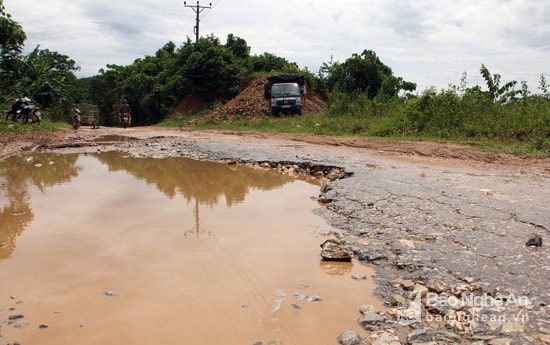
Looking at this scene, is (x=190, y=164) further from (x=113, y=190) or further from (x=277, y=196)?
(x=277, y=196)

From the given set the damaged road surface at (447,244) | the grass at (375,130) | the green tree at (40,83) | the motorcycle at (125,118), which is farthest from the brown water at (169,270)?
the green tree at (40,83)

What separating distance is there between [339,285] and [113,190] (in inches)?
161

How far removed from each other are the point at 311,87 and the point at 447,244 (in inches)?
870

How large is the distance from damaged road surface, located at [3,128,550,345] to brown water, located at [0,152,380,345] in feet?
0.72

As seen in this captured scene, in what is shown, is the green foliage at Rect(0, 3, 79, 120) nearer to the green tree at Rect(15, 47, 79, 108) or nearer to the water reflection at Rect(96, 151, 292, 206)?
the green tree at Rect(15, 47, 79, 108)

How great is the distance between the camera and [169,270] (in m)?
3.02

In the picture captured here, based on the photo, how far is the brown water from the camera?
2268 mm

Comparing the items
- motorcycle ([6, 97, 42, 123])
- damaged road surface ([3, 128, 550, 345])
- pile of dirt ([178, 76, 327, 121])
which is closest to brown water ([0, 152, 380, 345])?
damaged road surface ([3, 128, 550, 345])

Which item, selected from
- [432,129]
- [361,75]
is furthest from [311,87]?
[432,129]

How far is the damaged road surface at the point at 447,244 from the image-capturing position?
218 centimetres

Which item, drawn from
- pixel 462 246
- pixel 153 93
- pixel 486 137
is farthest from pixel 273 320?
pixel 153 93

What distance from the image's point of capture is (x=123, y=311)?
2441 mm

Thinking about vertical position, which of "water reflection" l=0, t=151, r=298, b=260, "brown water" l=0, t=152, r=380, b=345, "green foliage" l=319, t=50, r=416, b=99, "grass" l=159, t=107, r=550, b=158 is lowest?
"brown water" l=0, t=152, r=380, b=345

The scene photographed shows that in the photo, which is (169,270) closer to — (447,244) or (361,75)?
(447,244)
